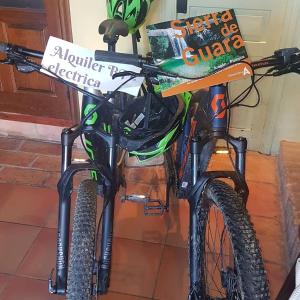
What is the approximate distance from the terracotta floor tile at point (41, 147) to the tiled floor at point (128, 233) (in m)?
0.05

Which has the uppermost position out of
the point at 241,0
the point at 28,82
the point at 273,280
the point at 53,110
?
the point at 241,0

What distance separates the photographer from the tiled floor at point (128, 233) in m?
1.38

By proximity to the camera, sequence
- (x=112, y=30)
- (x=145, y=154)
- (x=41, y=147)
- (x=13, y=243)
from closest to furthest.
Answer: (x=112, y=30) < (x=145, y=154) < (x=13, y=243) < (x=41, y=147)

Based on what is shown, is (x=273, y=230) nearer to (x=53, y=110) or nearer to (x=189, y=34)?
(x=189, y=34)

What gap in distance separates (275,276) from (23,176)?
139 cm

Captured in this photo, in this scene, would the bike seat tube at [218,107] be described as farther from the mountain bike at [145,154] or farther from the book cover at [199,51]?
the book cover at [199,51]

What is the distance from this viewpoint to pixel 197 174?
3.33ft

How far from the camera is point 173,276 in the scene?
1.42 meters

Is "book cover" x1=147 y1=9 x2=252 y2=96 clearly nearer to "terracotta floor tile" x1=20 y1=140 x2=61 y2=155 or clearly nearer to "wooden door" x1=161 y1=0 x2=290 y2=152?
"wooden door" x1=161 y1=0 x2=290 y2=152

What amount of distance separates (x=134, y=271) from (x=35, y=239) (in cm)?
48

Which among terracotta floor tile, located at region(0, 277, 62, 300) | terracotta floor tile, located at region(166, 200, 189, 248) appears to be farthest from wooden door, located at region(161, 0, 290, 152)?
terracotta floor tile, located at region(0, 277, 62, 300)

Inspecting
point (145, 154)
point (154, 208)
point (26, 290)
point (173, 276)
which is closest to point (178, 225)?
point (154, 208)

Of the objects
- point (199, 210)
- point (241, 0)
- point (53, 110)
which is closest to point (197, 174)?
point (199, 210)

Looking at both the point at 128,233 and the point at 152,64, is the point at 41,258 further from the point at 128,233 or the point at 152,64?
the point at 152,64
